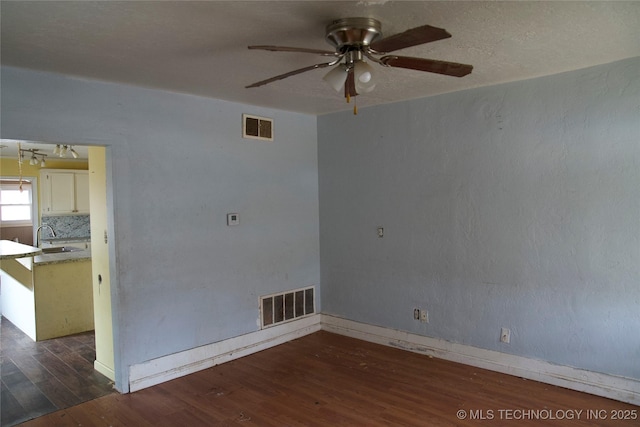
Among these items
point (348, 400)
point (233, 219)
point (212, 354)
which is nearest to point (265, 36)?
point (233, 219)

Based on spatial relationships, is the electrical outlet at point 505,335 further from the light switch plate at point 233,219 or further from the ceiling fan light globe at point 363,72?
the light switch plate at point 233,219

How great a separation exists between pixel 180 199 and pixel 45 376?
189 cm

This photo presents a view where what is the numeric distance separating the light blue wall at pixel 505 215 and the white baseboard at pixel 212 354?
1.96 feet

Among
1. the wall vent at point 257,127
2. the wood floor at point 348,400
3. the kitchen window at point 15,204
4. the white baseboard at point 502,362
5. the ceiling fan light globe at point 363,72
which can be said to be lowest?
the wood floor at point 348,400

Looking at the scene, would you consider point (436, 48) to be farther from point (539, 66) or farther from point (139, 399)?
point (139, 399)

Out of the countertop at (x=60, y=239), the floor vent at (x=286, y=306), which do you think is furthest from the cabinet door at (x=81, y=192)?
the floor vent at (x=286, y=306)

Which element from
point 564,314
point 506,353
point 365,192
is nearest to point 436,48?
point 365,192

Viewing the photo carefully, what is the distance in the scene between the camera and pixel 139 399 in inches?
118

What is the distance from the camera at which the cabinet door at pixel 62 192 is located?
23.1 feet

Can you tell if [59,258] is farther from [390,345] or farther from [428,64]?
[428,64]

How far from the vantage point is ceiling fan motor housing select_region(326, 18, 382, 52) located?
6.47 feet

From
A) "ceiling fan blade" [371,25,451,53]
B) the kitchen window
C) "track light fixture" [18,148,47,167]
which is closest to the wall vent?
"ceiling fan blade" [371,25,451,53]

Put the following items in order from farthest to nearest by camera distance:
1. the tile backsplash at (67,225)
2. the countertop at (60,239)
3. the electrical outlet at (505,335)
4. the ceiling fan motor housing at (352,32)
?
1. the tile backsplash at (67,225)
2. the countertop at (60,239)
3. the electrical outlet at (505,335)
4. the ceiling fan motor housing at (352,32)

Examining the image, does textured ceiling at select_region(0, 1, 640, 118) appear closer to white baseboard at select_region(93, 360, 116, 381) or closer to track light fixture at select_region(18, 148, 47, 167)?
white baseboard at select_region(93, 360, 116, 381)
